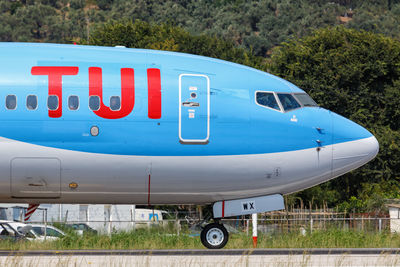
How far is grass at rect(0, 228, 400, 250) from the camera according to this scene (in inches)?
1030

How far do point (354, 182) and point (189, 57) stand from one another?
41781 millimetres

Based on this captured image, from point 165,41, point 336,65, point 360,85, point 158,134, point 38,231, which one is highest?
point 165,41

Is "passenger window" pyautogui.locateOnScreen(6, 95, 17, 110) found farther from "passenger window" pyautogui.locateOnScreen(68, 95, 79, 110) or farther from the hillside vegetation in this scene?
the hillside vegetation

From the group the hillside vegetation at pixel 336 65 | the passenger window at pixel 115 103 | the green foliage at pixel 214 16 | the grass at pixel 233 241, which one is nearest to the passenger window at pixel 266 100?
the passenger window at pixel 115 103

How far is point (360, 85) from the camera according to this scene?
210ft

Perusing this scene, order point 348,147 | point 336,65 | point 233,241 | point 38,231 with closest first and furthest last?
1. point 348,147
2. point 233,241
3. point 38,231
4. point 336,65

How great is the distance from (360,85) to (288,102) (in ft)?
144

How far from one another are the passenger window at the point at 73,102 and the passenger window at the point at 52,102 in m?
0.33

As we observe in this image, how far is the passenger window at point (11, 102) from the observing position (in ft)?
64.1

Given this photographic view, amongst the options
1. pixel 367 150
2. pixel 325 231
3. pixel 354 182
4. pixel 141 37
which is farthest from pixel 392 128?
pixel 367 150

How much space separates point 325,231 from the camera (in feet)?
94.5

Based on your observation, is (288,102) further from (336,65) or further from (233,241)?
(336,65)

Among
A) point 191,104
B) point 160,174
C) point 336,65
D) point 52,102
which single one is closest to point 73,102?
point 52,102

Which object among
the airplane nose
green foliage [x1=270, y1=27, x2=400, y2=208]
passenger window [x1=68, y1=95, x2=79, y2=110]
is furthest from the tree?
passenger window [x1=68, y1=95, x2=79, y2=110]
